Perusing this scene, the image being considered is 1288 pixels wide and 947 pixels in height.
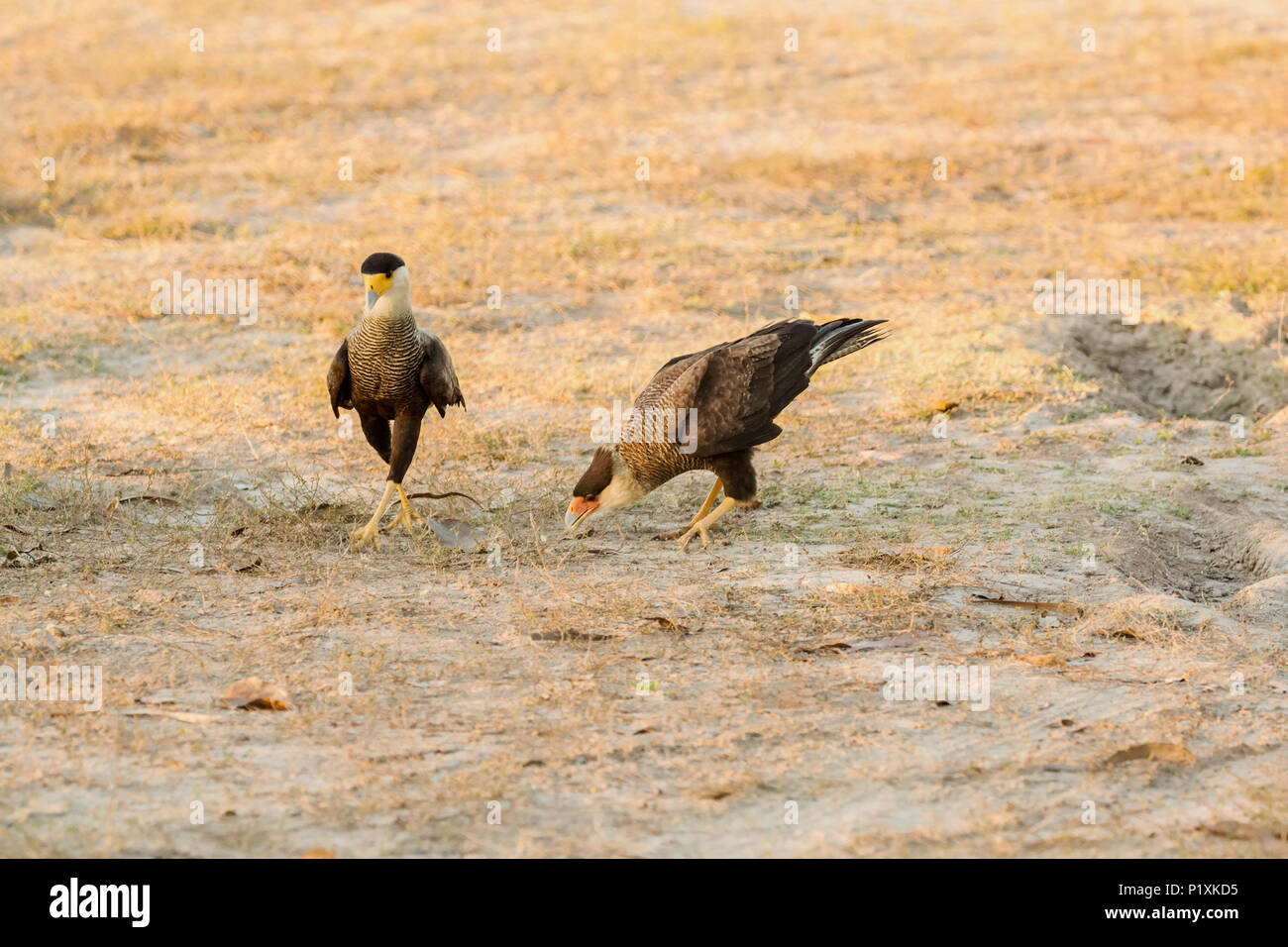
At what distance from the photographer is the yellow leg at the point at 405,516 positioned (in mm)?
6113

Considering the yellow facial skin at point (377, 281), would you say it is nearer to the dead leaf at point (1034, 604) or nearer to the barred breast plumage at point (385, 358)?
the barred breast plumage at point (385, 358)

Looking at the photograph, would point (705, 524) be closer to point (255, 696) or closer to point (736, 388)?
point (736, 388)

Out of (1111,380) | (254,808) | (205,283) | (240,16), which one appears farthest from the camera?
(240,16)

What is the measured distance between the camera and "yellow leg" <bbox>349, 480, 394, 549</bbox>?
5.98 m

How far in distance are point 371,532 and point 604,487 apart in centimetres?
109

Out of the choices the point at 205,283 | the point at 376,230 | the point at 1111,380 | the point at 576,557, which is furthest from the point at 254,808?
the point at 376,230

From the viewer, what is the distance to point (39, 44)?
56.0ft

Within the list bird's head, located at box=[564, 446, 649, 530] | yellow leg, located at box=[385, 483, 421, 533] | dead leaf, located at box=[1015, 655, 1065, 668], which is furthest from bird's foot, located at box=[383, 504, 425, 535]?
Answer: dead leaf, located at box=[1015, 655, 1065, 668]

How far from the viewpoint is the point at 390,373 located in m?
5.78

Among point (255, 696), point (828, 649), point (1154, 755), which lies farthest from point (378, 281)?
point (1154, 755)

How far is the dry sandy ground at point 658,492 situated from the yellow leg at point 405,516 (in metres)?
0.09

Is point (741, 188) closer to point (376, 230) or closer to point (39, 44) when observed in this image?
point (376, 230)

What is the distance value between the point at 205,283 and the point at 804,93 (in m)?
8.17

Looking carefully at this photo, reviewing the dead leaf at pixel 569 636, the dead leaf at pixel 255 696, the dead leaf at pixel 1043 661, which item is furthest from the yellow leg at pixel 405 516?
the dead leaf at pixel 1043 661
